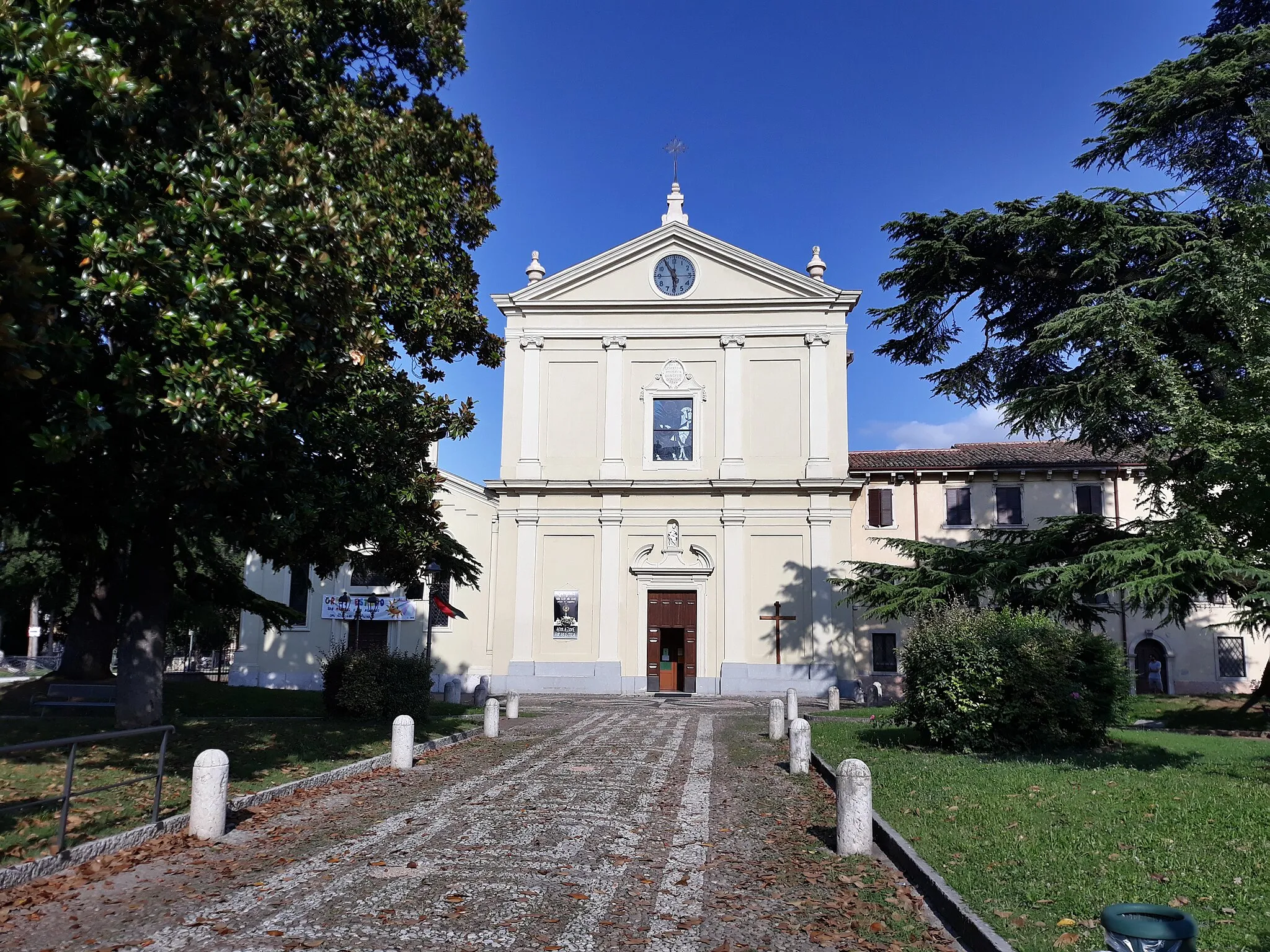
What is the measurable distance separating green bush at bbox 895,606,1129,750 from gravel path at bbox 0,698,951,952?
326 cm

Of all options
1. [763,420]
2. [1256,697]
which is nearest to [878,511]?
[763,420]

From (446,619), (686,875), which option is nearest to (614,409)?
(446,619)

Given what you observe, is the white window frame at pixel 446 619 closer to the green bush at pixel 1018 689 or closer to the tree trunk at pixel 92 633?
the tree trunk at pixel 92 633

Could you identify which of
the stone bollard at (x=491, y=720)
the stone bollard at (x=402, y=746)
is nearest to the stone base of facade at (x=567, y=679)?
the stone bollard at (x=491, y=720)

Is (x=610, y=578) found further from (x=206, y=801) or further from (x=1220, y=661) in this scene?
(x=206, y=801)

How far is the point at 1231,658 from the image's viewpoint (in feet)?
106

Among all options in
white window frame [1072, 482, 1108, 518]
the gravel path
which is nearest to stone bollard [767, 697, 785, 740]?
the gravel path

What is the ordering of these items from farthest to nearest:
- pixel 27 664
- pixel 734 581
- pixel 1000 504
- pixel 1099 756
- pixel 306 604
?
pixel 27 664 → pixel 306 604 → pixel 1000 504 → pixel 734 581 → pixel 1099 756

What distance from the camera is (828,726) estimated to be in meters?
19.5

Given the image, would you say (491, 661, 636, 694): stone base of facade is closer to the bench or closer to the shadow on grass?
the bench

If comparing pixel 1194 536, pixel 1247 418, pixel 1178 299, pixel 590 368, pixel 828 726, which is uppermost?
pixel 590 368

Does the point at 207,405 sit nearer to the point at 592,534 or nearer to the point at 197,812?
the point at 197,812

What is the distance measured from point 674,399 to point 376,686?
18574 millimetres

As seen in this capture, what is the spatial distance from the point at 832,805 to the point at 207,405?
316 inches
